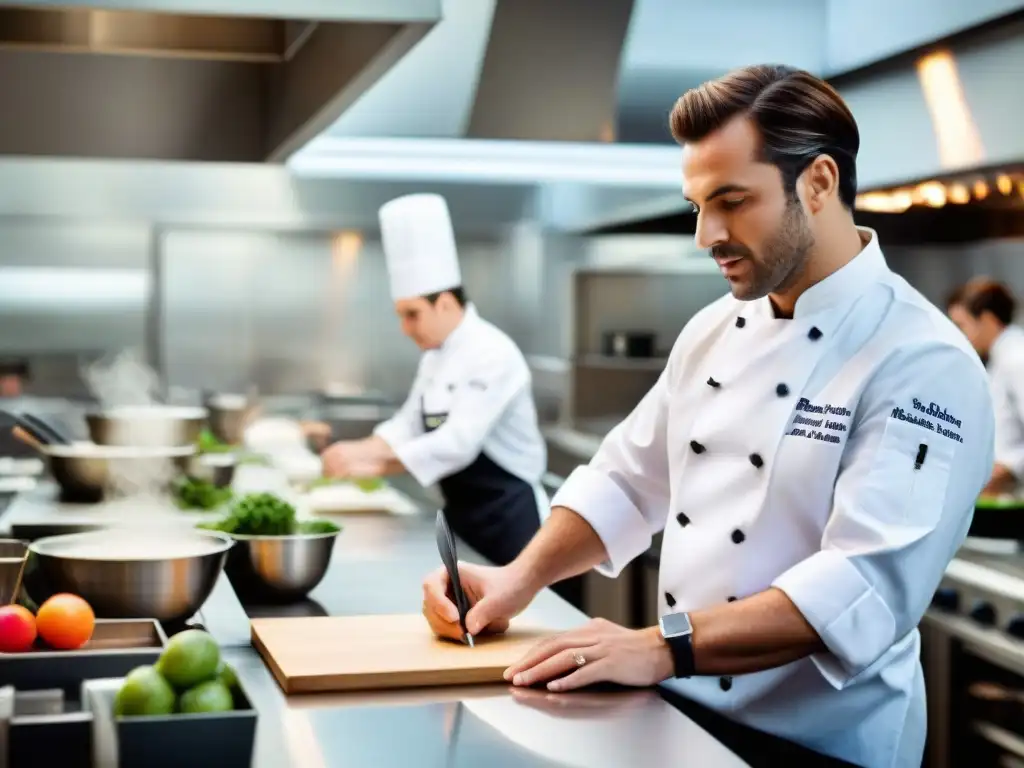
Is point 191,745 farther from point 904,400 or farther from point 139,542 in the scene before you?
point 904,400

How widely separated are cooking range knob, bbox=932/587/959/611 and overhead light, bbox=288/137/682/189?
1186 millimetres

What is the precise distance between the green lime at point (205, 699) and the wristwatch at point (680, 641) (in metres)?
0.54

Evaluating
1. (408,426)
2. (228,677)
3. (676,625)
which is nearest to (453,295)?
(408,426)

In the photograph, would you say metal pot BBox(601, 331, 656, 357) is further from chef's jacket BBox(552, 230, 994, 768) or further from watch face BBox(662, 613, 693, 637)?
watch face BBox(662, 613, 693, 637)

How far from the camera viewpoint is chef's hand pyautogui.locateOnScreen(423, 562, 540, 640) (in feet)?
5.58

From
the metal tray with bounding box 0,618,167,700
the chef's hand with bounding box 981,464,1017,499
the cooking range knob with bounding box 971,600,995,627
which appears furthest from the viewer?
Answer: the chef's hand with bounding box 981,464,1017,499

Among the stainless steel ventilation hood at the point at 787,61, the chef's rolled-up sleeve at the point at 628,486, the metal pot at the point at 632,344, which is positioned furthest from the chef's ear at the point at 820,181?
the metal pot at the point at 632,344

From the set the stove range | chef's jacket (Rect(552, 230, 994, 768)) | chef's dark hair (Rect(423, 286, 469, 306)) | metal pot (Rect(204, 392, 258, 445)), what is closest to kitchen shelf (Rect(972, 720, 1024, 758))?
the stove range

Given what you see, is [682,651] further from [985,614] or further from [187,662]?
[985,614]

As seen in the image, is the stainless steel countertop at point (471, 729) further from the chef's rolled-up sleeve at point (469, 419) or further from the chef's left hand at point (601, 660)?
the chef's rolled-up sleeve at point (469, 419)

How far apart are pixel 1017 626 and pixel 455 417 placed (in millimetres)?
1524

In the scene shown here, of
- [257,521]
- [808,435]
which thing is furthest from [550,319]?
[808,435]

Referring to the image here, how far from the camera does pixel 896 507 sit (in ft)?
5.00

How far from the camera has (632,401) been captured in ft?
18.5
